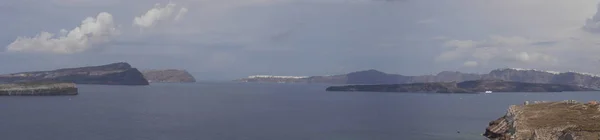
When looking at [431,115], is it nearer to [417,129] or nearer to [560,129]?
[417,129]

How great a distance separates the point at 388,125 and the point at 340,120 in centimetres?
1174

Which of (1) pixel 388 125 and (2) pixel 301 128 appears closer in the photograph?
(2) pixel 301 128

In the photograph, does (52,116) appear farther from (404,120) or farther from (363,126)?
(404,120)

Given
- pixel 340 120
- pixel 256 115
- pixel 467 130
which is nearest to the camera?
pixel 467 130

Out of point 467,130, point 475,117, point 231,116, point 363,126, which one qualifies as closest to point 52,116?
point 231,116

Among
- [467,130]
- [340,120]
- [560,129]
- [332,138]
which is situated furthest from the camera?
[340,120]

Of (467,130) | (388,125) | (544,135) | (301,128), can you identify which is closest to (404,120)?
(388,125)

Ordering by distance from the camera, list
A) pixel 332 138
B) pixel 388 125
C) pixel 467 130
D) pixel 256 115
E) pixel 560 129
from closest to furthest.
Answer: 1. pixel 560 129
2. pixel 332 138
3. pixel 467 130
4. pixel 388 125
5. pixel 256 115

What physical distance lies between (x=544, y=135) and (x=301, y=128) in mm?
51917

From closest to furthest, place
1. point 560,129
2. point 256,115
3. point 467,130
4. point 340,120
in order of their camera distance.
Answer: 1. point 560,129
2. point 467,130
3. point 340,120
4. point 256,115

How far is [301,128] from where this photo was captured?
100 m

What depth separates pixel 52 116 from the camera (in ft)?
380

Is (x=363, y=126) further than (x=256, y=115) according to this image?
No

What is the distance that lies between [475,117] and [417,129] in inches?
1340
